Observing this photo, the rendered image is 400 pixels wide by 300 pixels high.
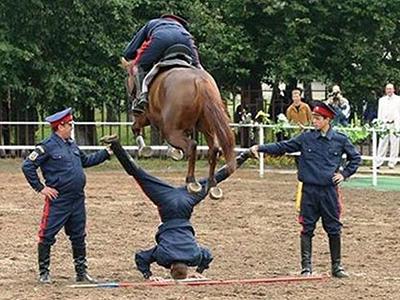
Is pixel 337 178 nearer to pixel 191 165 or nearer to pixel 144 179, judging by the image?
pixel 191 165

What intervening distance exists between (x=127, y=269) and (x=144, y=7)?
608 inches

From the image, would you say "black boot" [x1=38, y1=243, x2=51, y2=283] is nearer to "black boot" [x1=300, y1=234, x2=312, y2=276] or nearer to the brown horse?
the brown horse

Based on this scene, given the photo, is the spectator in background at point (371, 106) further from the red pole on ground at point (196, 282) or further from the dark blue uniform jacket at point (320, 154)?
the red pole on ground at point (196, 282)

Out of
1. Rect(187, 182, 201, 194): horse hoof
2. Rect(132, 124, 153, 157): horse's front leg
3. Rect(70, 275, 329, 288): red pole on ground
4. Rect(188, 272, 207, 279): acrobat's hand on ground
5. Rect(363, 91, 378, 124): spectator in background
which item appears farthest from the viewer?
Rect(363, 91, 378, 124): spectator in background

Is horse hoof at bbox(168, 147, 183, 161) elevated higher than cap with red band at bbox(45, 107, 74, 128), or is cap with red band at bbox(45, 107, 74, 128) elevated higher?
cap with red band at bbox(45, 107, 74, 128)

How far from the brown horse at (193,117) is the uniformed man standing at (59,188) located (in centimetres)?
93

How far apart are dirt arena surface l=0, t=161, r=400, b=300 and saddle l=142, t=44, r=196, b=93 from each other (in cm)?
192

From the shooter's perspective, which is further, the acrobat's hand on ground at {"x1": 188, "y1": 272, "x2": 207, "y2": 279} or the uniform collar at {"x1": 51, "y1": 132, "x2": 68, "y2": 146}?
the acrobat's hand on ground at {"x1": 188, "y1": 272, "x2": 207, "y2": 279}

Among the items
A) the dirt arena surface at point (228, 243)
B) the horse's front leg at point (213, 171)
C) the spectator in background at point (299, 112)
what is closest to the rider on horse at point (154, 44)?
the horse's front leg at point (213, 171)

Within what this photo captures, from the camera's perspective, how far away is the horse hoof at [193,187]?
9.40 metres

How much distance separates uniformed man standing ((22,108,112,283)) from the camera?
31.2ft

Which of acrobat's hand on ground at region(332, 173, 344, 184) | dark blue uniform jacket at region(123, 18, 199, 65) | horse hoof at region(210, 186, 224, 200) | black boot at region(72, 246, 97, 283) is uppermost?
dark blue uniform jacket at region(123, 18, 199, 65)

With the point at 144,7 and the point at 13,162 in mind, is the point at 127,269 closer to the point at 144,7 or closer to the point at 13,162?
the point at 13,162

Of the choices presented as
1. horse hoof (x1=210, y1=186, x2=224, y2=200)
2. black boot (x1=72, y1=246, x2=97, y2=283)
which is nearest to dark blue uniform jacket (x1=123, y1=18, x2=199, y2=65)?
horse hoof (x1=210, y1=186, x2=224, y2=200)
